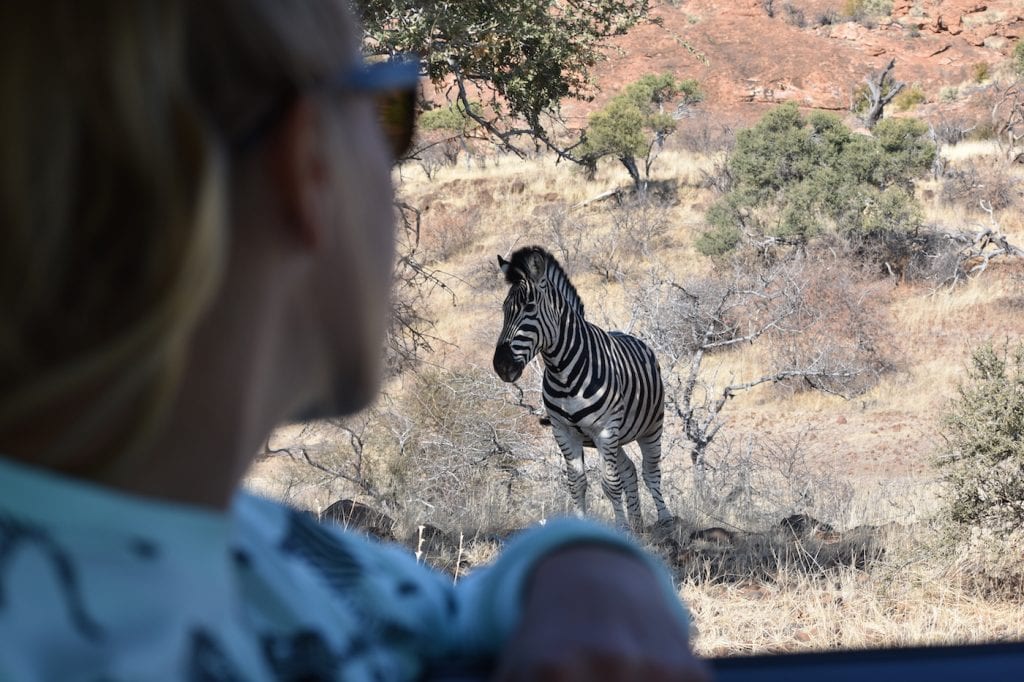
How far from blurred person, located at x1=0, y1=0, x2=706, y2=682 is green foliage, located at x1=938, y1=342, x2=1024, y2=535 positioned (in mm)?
5304

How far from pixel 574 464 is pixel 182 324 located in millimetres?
5944

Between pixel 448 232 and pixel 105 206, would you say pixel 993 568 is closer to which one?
pixel 105 206

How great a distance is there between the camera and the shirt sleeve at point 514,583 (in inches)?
28.6

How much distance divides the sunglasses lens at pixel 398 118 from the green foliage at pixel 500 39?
406 centimetres

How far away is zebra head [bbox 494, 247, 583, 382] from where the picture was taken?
5734mm

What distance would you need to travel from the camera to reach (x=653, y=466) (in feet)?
22.9

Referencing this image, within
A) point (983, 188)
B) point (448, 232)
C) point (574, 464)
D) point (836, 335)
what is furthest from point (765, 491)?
point (983, 188)

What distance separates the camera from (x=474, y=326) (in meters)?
11.7

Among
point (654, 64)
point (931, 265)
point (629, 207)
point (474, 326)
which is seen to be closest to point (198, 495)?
point (474, 326)

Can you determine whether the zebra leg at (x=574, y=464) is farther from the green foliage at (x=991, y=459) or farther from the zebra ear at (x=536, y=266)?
the green foliage at (x=991, y=459)

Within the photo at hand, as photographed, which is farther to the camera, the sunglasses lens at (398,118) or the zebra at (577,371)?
the zebra at (577,371)

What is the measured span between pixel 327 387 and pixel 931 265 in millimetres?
12930

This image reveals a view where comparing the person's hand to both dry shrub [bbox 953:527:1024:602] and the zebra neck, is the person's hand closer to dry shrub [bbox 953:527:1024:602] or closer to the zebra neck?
dry shrub [bbox 953:527:1024:602]

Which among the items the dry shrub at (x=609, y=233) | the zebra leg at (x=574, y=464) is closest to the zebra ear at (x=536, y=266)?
the zebra leg at (x=574, y=464)
